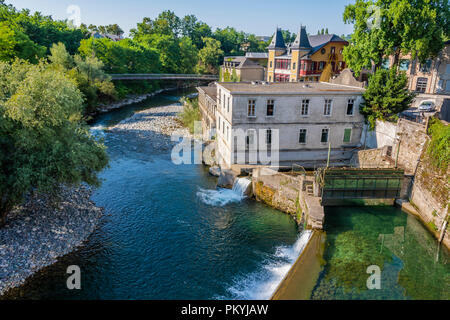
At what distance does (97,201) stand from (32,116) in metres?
10.2

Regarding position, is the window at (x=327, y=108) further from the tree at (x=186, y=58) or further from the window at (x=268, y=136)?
the tree at (x=186, y=58)

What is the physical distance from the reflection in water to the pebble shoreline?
15719mm

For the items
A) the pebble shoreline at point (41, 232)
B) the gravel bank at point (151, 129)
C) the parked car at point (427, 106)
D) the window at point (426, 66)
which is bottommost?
the pebble shoreline at point (41, 232)

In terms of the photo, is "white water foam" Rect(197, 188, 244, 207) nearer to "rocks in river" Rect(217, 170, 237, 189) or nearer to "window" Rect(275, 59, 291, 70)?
"rocks in river" Rect(217, 170, 237, 189)

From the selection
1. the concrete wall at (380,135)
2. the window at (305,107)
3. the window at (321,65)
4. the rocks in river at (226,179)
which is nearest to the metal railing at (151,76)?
the window at (321,65)

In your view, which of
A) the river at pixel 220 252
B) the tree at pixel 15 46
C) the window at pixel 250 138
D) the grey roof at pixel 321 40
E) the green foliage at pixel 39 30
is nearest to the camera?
the river at pixel 220 252

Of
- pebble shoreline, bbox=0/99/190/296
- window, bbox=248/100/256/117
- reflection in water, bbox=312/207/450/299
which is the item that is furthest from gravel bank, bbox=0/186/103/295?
reflection in water, bbox=312/207/450/299

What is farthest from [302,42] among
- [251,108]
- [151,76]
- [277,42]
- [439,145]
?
[439,145]

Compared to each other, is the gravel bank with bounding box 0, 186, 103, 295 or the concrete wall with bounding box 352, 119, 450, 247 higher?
the concrete wall with bounding box 352, 119, 450, 247

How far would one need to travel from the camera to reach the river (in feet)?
57.5

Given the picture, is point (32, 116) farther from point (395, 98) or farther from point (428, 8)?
point (428, 8)

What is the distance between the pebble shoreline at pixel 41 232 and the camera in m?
18.5

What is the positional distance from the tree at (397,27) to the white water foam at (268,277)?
30.4 metres

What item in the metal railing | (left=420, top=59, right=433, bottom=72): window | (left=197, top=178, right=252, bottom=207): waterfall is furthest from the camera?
the metal railing
